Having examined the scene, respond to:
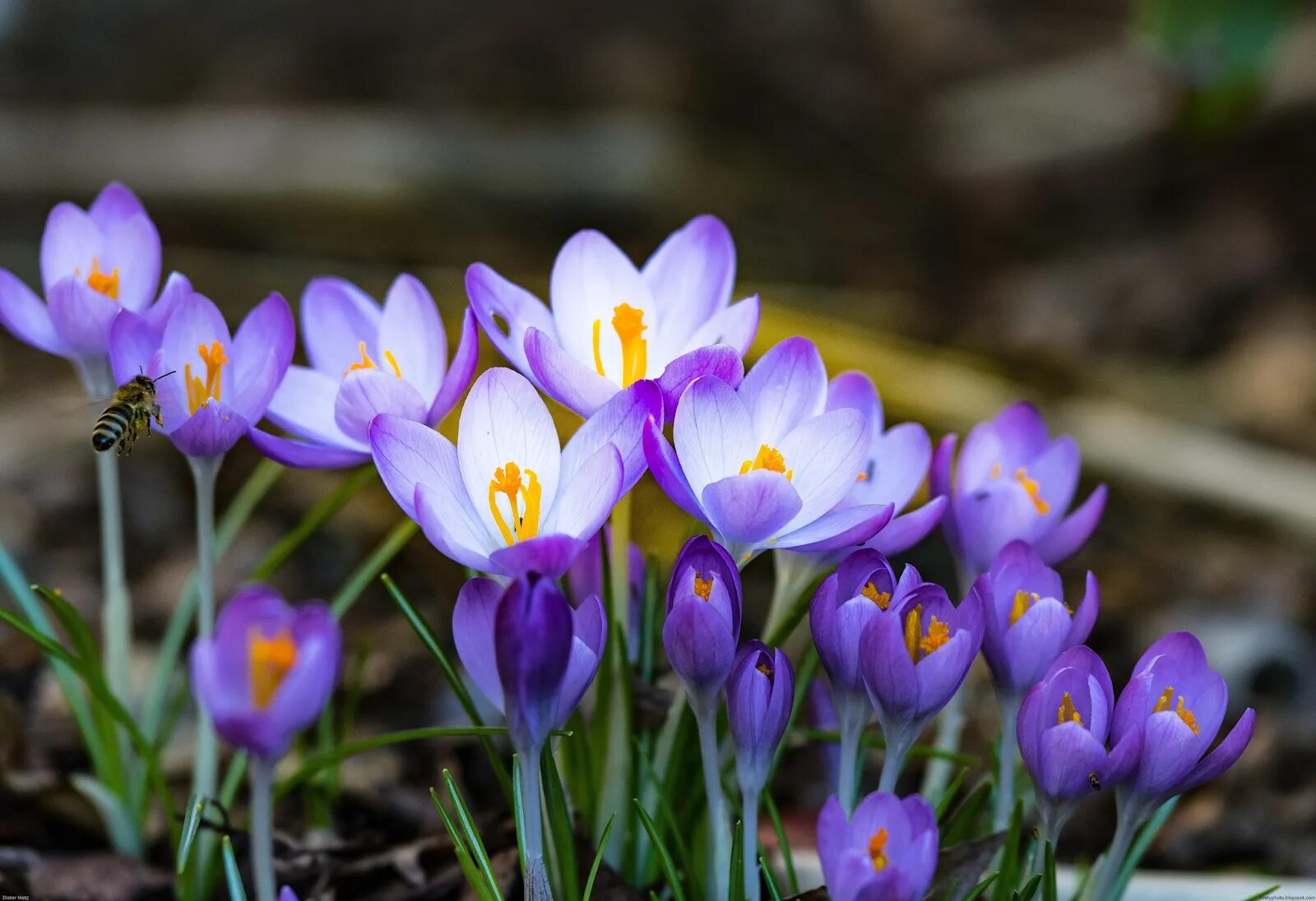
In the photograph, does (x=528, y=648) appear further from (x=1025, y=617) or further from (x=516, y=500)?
(x=1025, y=617)

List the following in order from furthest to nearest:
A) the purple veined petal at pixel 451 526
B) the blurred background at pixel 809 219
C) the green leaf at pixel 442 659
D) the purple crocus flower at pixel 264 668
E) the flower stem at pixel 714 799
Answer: the blurred background at pixel 809 219, the green leaf at pixel 442 659, the flower stem at pixel 714 799, the purple veined petal at pixel 451 526, the purple crocus flower at pixel 264 668

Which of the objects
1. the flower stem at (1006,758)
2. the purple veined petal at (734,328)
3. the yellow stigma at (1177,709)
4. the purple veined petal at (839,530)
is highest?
the purple veined petal at (734,328)

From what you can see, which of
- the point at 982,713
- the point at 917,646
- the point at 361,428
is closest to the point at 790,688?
the point at 917,646

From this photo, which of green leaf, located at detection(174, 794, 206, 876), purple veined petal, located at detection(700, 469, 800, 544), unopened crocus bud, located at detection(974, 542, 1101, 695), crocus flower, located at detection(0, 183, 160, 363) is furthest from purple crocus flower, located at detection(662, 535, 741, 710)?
crocus flower, located at detection(0, 183, 160, 363)

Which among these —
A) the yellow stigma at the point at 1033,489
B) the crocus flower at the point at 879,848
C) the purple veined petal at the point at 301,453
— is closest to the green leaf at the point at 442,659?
the purple veined petal at the point at 301,453

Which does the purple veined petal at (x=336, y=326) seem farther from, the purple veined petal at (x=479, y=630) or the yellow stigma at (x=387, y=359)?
the purple veined petal at (x=479, y=630)

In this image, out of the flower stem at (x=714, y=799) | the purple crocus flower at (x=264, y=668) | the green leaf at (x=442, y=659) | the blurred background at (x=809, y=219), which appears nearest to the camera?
the purple crocus flower at (x=264, y=668)

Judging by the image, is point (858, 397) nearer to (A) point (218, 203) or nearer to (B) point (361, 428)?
(B) point (361, 428)

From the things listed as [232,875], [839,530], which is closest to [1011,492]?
[839,530]
